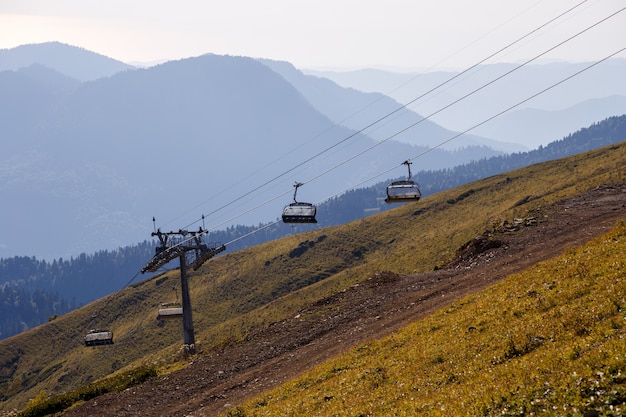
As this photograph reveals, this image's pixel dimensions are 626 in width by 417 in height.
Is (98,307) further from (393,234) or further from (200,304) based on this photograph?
(393,234)

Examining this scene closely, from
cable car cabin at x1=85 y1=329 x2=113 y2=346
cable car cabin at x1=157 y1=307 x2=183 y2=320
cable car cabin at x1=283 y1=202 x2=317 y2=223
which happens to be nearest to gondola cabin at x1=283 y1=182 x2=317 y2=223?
cable car cabin at x1=283 y1=202 x2=317 y2=223

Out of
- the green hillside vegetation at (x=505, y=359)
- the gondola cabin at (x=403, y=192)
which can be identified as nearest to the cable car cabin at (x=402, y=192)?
the gondola cabin at (x=403, y=192)

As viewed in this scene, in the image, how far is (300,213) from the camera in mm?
56250

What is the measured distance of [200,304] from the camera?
148m

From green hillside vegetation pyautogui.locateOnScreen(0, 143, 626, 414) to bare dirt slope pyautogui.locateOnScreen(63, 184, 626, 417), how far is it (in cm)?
3791

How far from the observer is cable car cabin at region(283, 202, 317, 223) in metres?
55.2

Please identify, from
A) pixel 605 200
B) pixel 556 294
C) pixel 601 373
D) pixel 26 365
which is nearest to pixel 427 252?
pixel 605 200

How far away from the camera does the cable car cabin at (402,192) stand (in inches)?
1998

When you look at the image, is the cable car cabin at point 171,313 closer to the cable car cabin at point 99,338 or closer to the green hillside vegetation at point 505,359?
the cable car cabin at point 99,338

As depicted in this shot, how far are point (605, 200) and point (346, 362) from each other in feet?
112

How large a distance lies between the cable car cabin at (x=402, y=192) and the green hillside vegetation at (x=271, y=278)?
3601cm

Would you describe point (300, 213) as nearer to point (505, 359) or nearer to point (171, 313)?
point (171, 313)

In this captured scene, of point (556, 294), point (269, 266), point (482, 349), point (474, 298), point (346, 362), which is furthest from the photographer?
point (269, 266)

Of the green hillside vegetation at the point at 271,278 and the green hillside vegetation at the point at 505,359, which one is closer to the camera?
the green hillside vegetation at the point at 505,359
